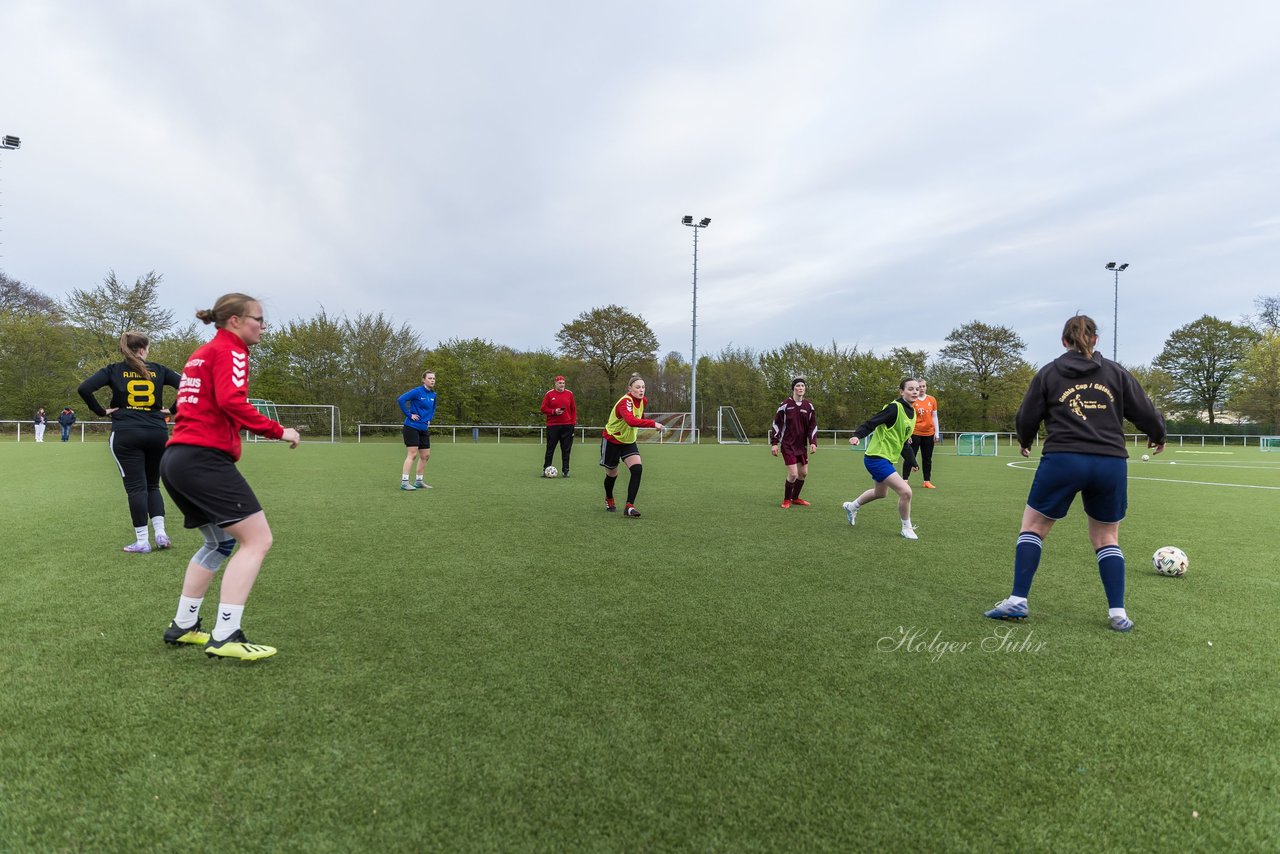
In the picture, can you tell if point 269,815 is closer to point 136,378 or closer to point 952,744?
point 952,744

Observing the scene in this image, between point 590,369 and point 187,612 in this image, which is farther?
point 590,369

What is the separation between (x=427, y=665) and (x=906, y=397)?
6213 millimetres

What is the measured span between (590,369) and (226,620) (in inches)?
1599

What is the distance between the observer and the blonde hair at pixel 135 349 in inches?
198

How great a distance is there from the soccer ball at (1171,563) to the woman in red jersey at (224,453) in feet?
20.7

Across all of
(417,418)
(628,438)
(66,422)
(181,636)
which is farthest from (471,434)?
(181,636)

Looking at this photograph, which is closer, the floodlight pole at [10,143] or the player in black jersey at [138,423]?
the player in black jersey at [138,423]

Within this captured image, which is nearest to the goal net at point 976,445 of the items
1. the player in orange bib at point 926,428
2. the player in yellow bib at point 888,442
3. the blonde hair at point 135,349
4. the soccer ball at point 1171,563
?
the player in orange bib at point 926,428

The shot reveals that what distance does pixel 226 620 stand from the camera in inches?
129

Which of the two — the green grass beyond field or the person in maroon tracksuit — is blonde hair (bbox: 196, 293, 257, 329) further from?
the person in maroon tracksuit

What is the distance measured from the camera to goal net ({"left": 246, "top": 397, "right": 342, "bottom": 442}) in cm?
3247

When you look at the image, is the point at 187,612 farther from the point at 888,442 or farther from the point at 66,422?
the point at 66,422

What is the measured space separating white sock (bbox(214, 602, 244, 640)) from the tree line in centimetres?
3496

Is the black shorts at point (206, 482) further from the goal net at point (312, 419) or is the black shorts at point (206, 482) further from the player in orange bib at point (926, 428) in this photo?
the goal net at point (312, 419)
